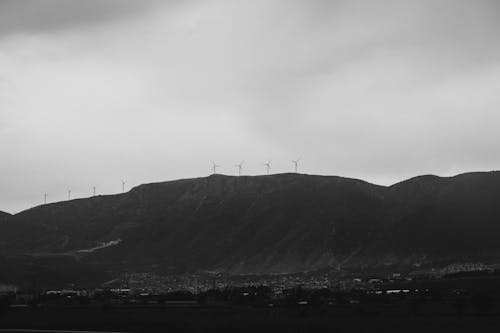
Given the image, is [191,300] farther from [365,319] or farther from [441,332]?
[441,332]

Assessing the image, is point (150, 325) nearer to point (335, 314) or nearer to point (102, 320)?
point (102, 320)

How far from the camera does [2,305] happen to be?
15388 centimetres

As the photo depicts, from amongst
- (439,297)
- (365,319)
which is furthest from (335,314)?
(439,297)

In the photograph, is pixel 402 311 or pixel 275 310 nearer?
pixel 402 311

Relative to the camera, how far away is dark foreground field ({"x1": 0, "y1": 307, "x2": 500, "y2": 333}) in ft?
338

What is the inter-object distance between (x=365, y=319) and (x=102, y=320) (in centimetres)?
3516

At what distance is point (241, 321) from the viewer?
119 m

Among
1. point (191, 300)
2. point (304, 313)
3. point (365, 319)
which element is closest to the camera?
point (365, 319)

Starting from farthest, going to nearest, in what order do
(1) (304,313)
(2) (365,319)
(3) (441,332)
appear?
(1) (304,313)
(2) (365,319)
(3) (441,332)

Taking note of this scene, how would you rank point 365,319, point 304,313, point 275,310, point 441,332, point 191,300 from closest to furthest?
point 441,332
point 365,319
point 304,313
point 275,310
point 191,300

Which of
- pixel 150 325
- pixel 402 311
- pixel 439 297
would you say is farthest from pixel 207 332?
pixel 439 297

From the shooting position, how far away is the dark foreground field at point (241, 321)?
338 feet

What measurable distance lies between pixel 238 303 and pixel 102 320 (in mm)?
58066

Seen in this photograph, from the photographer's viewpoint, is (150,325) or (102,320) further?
(102,320)
